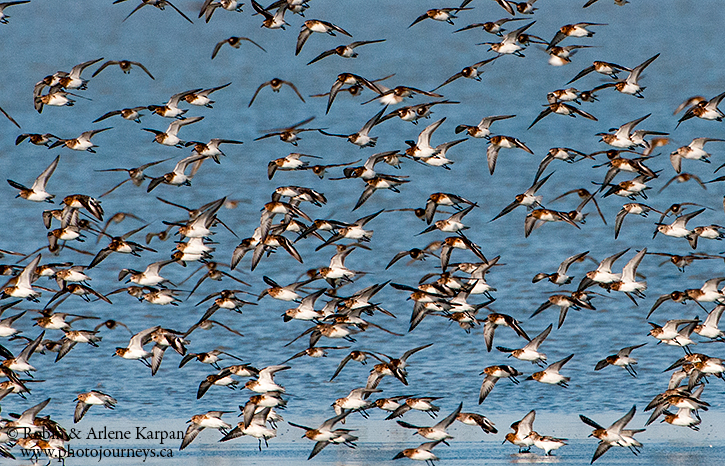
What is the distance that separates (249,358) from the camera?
1065 inches

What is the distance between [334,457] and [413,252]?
4401mm

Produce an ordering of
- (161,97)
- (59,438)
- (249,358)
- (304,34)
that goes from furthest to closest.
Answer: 1. (161,97)
2. (249,358)
3. (304,34)
4. (59,438)

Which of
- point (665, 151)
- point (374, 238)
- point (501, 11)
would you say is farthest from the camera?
point (501, 11)

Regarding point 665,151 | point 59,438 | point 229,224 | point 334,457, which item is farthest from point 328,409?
point 665,151

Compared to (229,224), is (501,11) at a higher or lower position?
higher

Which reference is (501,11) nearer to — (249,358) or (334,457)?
(249,358)

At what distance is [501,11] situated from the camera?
62.0 meters

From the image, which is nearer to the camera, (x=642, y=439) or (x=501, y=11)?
(x=642, y=439)

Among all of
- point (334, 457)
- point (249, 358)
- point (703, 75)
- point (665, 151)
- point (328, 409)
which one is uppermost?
point (703, 75)

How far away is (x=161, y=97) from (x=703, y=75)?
2511cm

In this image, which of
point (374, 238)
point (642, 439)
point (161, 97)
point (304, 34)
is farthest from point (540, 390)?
point (161, 97)

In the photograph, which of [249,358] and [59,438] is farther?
[249,358]

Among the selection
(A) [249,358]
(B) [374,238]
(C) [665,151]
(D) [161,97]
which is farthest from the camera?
(D) [161,97]

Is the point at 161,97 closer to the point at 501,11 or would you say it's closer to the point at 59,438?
the point at 501,11
